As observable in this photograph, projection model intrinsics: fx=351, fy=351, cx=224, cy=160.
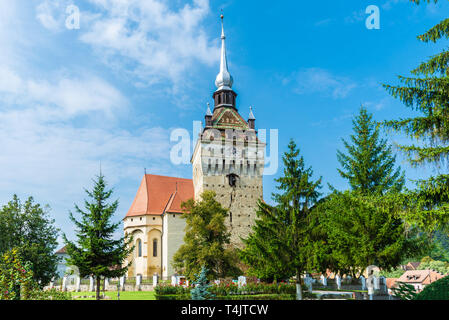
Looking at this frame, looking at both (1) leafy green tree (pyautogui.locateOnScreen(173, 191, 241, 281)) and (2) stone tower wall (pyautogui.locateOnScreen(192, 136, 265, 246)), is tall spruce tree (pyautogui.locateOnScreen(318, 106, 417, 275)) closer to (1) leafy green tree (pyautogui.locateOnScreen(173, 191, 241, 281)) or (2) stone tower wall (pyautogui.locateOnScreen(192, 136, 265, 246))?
(1) leafy green tree (pyautogui.locateOnScreen(173, 191, 241, 281))

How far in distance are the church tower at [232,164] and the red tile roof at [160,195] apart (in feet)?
8.56

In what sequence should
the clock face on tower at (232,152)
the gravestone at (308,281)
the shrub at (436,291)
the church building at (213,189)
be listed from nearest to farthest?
1. the shrub at (436,291)
2. the gravestone at (308,281)
3. the church building at (213,189)
4. the clock face on tower at (232,152)

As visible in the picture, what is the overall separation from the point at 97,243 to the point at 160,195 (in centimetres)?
2600

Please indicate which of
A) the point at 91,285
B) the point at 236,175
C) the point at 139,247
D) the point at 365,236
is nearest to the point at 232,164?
the point at 236,175

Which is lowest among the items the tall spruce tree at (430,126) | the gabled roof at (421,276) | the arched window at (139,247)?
the gabled roof at (421,276)

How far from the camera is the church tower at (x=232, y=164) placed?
4375 cm

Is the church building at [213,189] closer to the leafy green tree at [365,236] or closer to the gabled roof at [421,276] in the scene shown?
the leafy green tree at [365,236]

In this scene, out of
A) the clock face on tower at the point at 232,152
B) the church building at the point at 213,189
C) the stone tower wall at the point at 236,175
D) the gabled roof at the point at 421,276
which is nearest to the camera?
the stone tower wall at the point at 236,175

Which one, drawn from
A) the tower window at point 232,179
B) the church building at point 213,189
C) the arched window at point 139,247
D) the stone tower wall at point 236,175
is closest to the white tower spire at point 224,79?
the church building at point 213,189

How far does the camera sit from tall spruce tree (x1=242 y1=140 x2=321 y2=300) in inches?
787

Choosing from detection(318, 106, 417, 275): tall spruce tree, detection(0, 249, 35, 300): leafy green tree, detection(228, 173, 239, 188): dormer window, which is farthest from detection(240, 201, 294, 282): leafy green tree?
detection(228, 173, 239, 188): dormer window

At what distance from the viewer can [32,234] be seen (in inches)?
1118

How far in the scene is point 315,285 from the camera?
30.0 m
